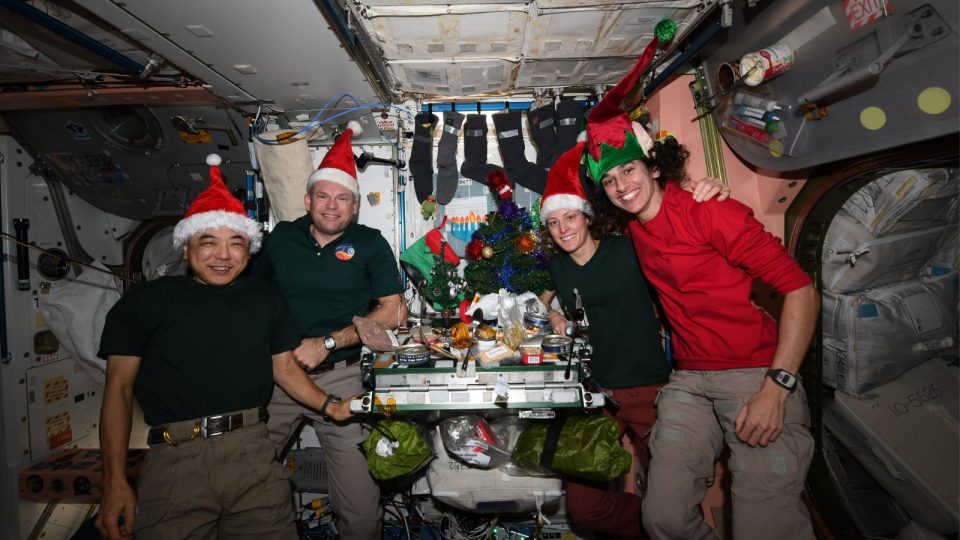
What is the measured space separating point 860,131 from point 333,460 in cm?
377

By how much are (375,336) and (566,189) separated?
1701 millimetres

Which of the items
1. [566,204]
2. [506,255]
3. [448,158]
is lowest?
[506,255]

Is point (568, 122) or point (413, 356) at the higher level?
point (568, 122)

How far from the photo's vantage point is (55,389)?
3.67 m

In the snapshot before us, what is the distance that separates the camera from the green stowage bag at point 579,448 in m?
2.08

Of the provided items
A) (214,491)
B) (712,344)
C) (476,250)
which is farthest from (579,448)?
(214,491)

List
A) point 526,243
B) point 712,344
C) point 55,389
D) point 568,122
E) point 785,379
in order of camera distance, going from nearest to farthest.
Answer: point 785,379 → point 712,344 → point 526,243 → point 568,122 → point 55,389

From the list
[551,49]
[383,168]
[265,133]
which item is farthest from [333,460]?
[551,49]

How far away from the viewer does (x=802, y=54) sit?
2.00 m

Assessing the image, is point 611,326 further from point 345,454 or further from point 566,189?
point 345,454

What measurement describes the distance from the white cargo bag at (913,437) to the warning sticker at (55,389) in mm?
7195

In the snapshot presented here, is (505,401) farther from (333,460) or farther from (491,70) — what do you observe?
(491,70)

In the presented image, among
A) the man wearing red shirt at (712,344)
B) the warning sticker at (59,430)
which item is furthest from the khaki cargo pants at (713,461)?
the warning sticker at (59,430)

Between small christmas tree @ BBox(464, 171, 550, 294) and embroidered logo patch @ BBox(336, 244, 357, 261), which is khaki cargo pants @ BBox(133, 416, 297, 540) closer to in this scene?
embroidered logo patch @ BBox(336, 244, 357, 261)
